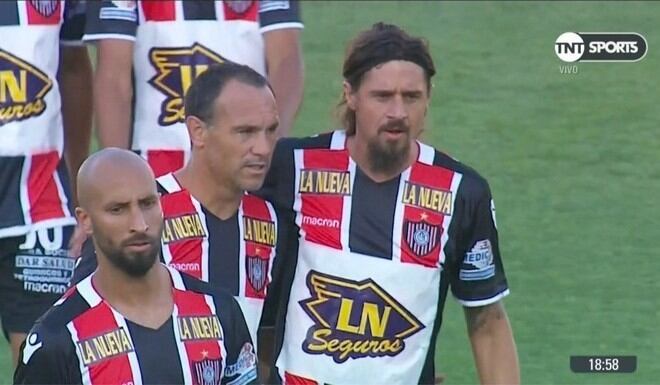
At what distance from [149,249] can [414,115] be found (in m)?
0.99

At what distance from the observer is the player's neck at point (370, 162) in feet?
17.2

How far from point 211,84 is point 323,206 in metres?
0.48

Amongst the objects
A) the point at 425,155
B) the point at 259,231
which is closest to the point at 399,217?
the point at 425,155

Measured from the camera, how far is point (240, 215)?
16.7ft

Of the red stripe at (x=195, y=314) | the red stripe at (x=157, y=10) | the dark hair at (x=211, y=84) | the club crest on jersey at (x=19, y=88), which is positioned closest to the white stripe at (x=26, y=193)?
the club crest on jersey at (x=19, y=88)

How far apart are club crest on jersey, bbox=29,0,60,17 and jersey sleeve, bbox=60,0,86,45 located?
0.31 feet

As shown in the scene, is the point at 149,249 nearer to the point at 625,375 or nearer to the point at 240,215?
the point at 240,215

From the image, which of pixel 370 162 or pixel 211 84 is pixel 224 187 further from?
pixel 370 162

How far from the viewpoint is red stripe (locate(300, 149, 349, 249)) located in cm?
524

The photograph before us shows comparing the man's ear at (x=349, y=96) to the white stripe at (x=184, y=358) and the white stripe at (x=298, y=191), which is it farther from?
the white stripe at (x=184, y=358)

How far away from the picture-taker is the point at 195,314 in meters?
4.49

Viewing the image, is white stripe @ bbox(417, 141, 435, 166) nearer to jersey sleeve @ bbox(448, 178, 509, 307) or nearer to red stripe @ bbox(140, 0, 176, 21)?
jersey sleeve @ bbox(448, 178, 509, 307)

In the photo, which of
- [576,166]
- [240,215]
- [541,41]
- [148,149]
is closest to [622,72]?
[576,166]

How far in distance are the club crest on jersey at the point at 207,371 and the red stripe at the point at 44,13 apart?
6.20ft
